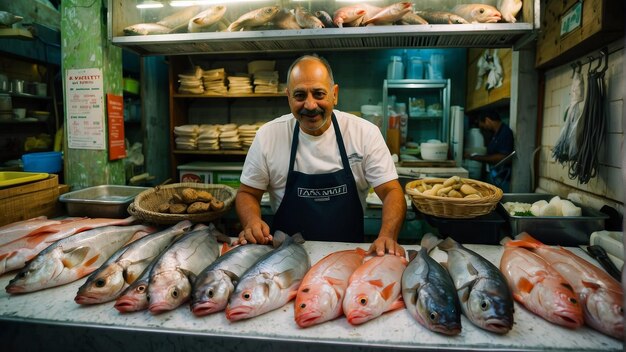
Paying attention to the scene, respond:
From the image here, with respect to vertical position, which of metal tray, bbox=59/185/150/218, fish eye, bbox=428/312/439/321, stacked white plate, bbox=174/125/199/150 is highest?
stacked white plate, bbox=174/125/199/150

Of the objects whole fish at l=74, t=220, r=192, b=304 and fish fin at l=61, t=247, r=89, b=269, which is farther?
fish fin at l=61, t=247, r=89, b=269

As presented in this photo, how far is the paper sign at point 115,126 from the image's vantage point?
325 cm

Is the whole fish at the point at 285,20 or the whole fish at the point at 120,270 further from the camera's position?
the whole fish at the point at 285,20

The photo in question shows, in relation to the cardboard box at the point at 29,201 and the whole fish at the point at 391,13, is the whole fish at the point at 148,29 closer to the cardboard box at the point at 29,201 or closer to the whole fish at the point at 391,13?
the cardboard box at the point at 29,201

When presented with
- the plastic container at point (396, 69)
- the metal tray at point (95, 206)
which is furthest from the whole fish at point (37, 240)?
the plastic container at point (396, 69)

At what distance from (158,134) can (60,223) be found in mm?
4406

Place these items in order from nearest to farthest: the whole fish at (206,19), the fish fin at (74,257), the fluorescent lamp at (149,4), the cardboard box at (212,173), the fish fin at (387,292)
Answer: the fish fin at (387,292)
the fish fin at (74,257)
the whole fish at (206,19)
the fluorescent lamp at (149,4)
the cardboard box at (212,173)

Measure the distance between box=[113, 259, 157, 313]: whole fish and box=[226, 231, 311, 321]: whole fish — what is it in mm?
343

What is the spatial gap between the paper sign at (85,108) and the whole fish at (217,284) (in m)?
2.23

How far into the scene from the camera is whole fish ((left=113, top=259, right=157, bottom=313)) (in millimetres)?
1382

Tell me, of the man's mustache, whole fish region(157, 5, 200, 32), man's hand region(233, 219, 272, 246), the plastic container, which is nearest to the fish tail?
man's hand region(233, 219, 272, 246)

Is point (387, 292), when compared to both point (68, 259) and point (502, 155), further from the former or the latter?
point (502, 155)

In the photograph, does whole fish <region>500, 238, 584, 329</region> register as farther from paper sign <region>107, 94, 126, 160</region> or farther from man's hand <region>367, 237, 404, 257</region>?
paper sign <region>107, 94, 126, 160</region>

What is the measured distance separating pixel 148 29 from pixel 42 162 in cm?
165
